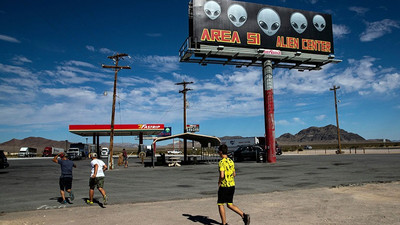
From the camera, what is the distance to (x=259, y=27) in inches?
1161

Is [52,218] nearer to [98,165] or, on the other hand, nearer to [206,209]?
[98,165]

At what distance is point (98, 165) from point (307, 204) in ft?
20.9

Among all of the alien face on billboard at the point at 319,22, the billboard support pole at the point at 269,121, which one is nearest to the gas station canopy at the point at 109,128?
the billboard support pole at the point at 269,121

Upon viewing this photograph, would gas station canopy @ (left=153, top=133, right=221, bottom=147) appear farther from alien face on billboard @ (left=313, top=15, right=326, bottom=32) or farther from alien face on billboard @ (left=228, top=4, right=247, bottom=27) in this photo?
alien face on billboard @ (left=313, top=15, right=326, bottom=32)

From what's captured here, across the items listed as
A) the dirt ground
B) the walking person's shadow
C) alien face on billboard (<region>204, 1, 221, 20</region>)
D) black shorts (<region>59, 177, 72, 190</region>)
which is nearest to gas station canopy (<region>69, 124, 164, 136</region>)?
alien face on billboard (<region>204, 1, 221, 20</region>)

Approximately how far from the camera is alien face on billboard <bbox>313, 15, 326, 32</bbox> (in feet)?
104

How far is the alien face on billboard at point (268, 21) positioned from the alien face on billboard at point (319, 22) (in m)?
4.55

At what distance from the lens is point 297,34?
30.6m

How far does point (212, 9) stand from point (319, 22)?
12.3 m

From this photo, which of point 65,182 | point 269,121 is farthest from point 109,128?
point 65,182

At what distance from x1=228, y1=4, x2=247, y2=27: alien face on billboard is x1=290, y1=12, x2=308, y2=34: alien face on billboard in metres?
5.45

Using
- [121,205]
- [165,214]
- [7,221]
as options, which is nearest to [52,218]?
[7,221]

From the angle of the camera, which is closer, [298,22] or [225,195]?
[225,195]

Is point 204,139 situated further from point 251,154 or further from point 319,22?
point 319,22
